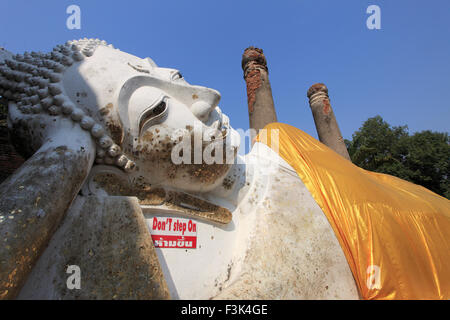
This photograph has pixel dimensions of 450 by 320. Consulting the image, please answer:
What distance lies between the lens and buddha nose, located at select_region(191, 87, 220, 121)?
5.35ft

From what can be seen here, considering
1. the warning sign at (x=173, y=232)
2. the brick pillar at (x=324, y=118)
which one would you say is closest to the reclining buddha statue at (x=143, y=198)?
the warning sign at (x=173, y=232)

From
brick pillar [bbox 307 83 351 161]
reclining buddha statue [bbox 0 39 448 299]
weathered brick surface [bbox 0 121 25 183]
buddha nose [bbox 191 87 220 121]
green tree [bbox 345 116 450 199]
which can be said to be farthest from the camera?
green tree [bbox 345 116 450 199]

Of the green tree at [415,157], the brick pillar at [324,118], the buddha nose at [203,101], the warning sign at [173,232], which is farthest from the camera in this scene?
the green tree at [415,157]

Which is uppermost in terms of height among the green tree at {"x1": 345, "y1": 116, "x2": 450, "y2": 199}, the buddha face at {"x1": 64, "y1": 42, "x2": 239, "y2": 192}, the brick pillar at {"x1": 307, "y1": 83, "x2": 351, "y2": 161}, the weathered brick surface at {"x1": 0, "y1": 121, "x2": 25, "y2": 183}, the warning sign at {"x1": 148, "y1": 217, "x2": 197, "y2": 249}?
the green tree at {"x1": 345, "y1": 116, "x2": 450, "y2": 199}

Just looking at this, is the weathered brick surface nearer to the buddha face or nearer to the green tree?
the buddha face

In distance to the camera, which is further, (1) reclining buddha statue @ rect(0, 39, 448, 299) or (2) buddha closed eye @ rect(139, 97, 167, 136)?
(2) buddha closed eye @ rect(139, 97, 167, 136)

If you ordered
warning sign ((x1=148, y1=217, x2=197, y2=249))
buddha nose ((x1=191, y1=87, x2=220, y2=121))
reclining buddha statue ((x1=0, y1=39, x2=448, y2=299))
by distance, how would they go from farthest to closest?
buddha nose ((x1=191, y1=87, x2=220, y2=121)) → warning sign ((x1=148, y1=217, x2=197, y2=249)) → reclining buddha statue ((x1=0, y1=39, x2=448, y2=299))

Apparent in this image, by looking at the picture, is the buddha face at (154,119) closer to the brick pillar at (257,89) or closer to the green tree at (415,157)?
the brick pillar at (257,89)

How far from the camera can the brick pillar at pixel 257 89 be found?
534 cm

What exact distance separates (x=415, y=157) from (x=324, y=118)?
1308cm

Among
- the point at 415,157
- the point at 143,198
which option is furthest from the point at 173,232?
the point at 415,157

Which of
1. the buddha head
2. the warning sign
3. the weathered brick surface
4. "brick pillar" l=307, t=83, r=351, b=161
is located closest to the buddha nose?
the buddha head

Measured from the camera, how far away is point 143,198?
1474 millimetres
